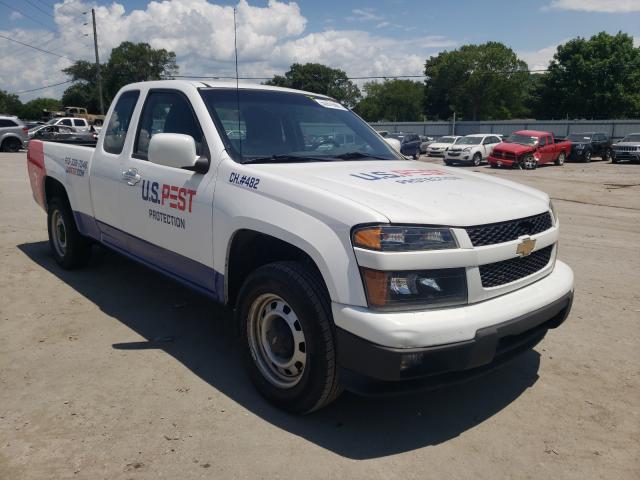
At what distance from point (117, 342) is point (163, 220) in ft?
3.40

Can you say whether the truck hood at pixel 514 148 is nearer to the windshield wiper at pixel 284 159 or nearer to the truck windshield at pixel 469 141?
the truck windshield at pixel 469 141

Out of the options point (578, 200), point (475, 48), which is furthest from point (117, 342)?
point (475, 48)

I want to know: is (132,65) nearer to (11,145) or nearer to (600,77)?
(11,145)

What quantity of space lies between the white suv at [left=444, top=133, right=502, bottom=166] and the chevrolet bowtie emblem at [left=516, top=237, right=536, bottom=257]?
23603 mm

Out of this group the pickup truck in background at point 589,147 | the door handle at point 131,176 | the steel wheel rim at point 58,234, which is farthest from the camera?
the pickup truck in background at point 589,147

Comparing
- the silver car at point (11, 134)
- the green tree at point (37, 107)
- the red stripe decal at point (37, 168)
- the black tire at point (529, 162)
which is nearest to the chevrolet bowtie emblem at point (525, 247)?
the red stripe decal at point (37, 168)

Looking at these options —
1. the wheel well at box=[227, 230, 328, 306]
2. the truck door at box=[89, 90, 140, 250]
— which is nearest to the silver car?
the truck door at box=[89, 90, 140, 250]

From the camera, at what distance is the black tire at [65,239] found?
5.57m

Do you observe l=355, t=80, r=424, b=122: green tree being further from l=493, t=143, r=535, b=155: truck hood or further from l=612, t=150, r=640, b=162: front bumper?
l=493, t=143, r=535, b=155: truck hood

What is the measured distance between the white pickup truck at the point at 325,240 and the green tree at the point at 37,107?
112m

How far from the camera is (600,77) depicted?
58.7 metres

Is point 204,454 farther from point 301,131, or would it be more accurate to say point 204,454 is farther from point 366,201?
point 301,131

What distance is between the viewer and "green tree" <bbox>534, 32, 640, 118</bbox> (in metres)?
58.0

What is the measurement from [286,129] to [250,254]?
1.04 meters
